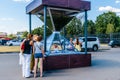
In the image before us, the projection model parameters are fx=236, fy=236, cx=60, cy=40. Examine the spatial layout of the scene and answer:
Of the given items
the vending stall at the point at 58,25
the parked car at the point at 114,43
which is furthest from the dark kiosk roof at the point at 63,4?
the parked car at the point at 114,43

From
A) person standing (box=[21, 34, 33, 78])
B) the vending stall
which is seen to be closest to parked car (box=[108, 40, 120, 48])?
the vending stall

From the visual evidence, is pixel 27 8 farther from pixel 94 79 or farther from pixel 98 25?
pixel 98 25

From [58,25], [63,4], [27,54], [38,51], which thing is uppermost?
[63,4]

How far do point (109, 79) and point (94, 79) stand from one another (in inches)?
23.7

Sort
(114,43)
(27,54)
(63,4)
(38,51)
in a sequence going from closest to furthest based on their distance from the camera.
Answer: (27,54), (38,51), (63,4), (114,43)

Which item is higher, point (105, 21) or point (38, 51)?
point (105, 21)

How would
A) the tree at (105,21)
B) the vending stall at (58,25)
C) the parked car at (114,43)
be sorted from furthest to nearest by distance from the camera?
1. the tree at (105,21)
2. the parked car at (114,43)
3. the vending stall at (58,25)

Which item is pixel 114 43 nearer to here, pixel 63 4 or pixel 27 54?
pixel 63 4

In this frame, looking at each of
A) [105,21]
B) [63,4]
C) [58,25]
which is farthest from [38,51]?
[105,21]

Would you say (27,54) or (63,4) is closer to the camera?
(27,54)

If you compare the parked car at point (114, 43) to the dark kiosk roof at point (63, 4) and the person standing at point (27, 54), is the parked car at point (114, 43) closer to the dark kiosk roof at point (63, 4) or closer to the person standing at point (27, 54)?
the dark kiosk roof at point (63, 4)

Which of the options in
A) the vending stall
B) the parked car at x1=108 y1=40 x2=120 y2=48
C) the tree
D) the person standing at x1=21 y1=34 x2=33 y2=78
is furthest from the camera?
the tree

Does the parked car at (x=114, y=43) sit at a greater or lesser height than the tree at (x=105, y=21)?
lesser

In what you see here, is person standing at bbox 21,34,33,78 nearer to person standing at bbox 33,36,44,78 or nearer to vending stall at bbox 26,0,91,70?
person standing at bbox 33,36,44,78
